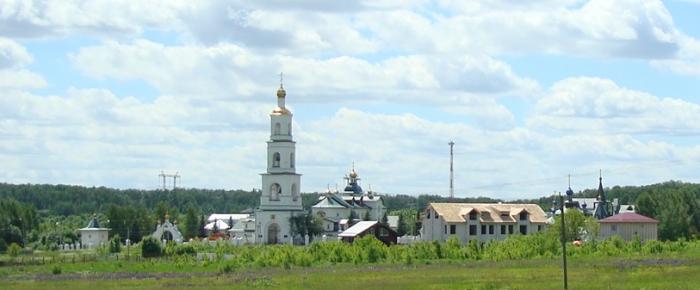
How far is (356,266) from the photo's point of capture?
73875 millimetres

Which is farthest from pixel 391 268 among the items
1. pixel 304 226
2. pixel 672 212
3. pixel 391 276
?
pixel 672 212

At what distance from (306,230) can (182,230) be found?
1389 inches

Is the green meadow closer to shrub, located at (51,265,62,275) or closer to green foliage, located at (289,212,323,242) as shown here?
shrub, located at (51,265,62,275)

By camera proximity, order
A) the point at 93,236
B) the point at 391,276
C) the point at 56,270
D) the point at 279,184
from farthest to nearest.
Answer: the point at 93,236 → the point at 279,184 → the point at 56,270 → the point at 391,276

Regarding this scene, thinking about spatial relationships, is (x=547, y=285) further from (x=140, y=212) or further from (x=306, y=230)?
(x=140, y=212)

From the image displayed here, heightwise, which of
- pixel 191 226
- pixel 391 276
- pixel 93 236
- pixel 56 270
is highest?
pixel 191 226

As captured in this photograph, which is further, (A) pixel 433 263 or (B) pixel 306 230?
(B) pixel 306 230

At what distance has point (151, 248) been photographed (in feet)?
320

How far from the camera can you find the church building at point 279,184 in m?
130

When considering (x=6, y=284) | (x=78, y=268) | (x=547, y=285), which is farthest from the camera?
(x=78, y=268)

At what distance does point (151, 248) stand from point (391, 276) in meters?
38.7

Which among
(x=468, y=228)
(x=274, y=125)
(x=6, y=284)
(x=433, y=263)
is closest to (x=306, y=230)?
(x=274, y=125)

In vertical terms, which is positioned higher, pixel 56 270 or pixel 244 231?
pixel 244 231

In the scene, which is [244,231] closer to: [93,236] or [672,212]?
[93,236]
